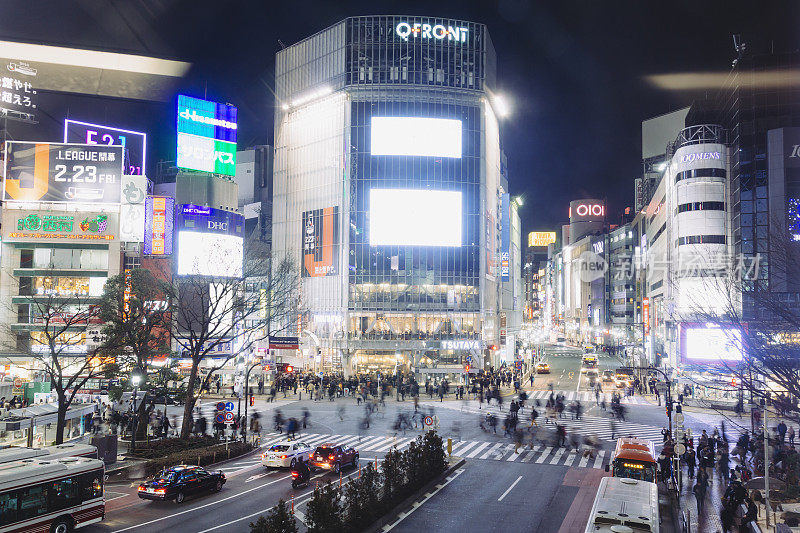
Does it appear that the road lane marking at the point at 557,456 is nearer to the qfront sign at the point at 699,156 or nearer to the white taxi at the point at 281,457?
the white taxi at the point at 281,457

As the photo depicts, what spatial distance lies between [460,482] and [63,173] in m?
51.9

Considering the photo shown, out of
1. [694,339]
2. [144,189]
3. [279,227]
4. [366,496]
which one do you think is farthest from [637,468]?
[279,227]

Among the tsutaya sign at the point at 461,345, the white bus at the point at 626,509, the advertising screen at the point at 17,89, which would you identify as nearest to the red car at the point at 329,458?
the white bus at the point at 626,509

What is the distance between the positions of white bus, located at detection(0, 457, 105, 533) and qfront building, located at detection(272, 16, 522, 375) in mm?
54834

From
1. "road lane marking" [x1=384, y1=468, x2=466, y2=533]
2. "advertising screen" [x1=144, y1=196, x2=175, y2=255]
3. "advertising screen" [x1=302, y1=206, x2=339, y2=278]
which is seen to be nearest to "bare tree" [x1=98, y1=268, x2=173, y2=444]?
"road lane marking" [x1=384, y1=468, x2=466, y2=533]

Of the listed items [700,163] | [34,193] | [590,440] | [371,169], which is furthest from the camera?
Result: [371,169]

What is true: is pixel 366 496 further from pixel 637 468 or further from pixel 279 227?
pixel 279 227

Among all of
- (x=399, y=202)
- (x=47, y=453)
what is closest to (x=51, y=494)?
(x=47, y=453)

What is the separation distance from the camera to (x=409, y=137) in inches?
3066

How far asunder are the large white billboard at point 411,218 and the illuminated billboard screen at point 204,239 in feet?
56.8

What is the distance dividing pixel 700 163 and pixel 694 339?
19.1 metres

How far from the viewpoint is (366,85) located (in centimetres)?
7844

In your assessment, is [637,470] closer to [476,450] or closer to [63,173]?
[476,450]

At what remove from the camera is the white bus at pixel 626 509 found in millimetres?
14023
